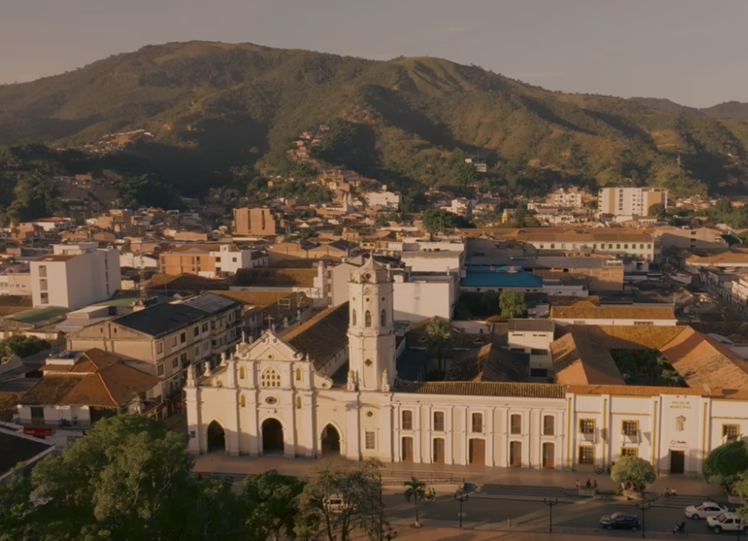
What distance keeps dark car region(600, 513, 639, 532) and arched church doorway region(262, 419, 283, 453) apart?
47.8 feet

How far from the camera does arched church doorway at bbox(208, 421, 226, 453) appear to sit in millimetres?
33125

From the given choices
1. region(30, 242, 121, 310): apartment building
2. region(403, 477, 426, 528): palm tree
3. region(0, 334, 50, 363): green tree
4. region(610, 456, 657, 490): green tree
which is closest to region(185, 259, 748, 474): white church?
region(610, 456, 657, 490): green tree

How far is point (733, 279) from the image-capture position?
71188 mm

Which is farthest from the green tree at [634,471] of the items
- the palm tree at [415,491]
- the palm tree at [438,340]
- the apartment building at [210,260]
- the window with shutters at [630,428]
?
the apartment building at [210,260]

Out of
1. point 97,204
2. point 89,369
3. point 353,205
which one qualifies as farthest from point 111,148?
point 89,369

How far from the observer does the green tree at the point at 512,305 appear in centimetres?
4934

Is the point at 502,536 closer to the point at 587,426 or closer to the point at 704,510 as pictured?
the point at 587,426

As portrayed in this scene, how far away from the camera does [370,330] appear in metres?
31.9

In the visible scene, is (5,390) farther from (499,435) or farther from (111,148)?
(111,148)

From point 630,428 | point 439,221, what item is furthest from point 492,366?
point 439,221

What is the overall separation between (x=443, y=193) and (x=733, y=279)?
84.4 metres

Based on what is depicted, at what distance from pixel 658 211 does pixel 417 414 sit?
10851 cm

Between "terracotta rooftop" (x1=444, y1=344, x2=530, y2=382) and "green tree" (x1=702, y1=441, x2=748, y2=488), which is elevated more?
"terracotta rooftop" (x1=444, y1=344, x2=530, y2=382)

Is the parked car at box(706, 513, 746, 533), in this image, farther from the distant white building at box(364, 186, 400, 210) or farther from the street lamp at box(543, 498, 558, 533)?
the distant white building at box(364, 186, 400, 210)
